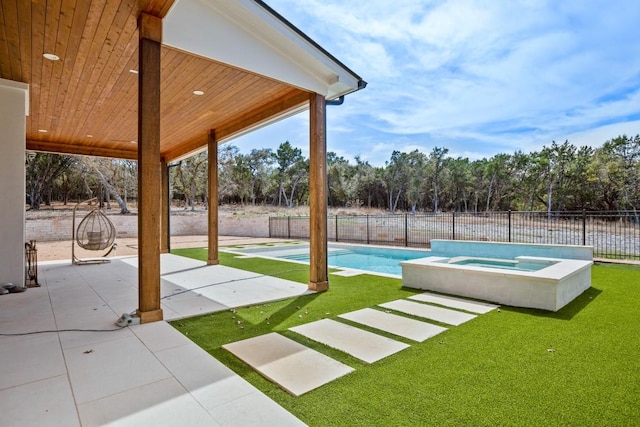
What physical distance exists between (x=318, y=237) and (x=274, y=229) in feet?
39.5

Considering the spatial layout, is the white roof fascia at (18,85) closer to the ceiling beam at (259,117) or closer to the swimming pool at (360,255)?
the ceiling beam at (259,117)

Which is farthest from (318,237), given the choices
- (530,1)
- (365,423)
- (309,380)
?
(530,1)

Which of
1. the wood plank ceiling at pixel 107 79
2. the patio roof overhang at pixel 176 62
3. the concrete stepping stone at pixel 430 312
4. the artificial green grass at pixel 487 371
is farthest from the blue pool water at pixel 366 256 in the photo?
the patio roof overhang at pixel 176 62

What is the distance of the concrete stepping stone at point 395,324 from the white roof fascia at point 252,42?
10.5 ft

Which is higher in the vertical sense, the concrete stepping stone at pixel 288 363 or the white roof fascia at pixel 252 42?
the white roof fascia at pixel 252 42

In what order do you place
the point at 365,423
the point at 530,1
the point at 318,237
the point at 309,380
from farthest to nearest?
1. the point at 530,1
2. the point at 318,237
3. the point at 309,380
4. the point at 365,423

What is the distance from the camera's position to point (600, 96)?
2562 centimetres

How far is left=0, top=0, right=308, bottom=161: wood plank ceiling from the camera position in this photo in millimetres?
3340

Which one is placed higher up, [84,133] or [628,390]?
[84,133]

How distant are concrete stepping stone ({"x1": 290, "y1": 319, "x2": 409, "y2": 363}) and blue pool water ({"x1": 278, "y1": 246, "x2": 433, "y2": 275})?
208 inches

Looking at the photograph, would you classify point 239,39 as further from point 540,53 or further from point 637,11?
point 540,53

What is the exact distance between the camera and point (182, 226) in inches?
712

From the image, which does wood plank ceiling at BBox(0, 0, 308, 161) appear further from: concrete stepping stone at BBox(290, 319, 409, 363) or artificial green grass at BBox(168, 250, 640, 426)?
concrete stepping stone at BBox(290, 319, 409, 363)

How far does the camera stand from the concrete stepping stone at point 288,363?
2.24m
